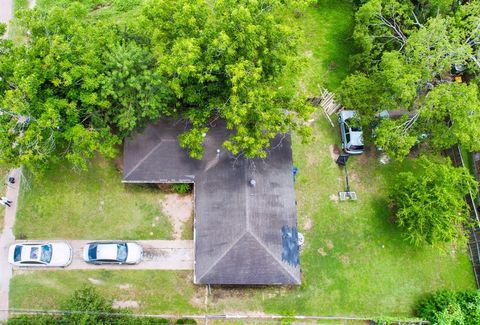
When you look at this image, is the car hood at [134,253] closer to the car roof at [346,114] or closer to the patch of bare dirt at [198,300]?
the patch of bare dirt at [198,300]

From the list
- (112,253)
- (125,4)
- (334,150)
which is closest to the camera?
(112,253)

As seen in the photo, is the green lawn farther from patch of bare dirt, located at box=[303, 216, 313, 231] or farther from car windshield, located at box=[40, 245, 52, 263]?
car windshield, located at box=[40, 245, 52, 263]

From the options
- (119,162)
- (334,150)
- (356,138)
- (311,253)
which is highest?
(356,138)

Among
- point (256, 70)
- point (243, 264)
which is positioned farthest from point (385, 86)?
point (243, 264)

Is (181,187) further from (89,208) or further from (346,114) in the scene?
(346,114)

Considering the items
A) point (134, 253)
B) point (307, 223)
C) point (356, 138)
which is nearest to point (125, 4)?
point (134, 253)

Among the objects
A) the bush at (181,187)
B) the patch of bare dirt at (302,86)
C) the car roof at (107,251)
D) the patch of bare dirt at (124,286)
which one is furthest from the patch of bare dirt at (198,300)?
the patch of bare dirt at (302,86)

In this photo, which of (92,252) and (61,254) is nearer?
(92,252)
